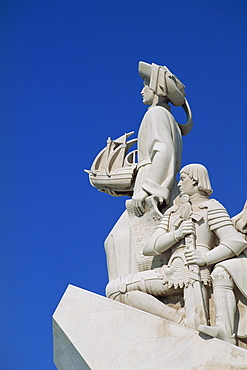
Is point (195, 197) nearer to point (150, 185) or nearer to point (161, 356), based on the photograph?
point (150, 185)

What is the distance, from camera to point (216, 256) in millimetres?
8492

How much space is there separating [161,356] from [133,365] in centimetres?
34

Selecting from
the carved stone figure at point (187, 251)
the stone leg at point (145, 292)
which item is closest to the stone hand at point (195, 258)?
the carved stone figure at point (187, 251)

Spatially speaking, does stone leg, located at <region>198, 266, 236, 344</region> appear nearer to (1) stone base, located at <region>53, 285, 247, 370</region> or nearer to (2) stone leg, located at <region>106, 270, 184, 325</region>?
(1) stone base, located at <region>53, 285, 247, 370</region>

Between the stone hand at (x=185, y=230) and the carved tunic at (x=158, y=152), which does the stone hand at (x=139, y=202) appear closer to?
the carved tunic at (x=158, y=152)

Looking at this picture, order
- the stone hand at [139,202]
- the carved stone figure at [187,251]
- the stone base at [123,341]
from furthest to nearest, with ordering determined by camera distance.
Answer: the stone hand at [139,202] < the carved stone figure at [187,251] < the stone base at [123,341]

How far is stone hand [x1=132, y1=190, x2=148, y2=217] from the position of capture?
959 centimetres

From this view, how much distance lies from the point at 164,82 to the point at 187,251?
→ 9.80 ft

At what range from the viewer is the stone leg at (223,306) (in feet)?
26.1

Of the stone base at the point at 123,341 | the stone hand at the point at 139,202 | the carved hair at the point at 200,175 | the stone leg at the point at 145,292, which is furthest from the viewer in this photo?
the stone hand at the point at 139,202

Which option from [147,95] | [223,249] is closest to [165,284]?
[223,249]

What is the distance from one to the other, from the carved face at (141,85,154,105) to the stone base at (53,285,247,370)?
3.08 meters

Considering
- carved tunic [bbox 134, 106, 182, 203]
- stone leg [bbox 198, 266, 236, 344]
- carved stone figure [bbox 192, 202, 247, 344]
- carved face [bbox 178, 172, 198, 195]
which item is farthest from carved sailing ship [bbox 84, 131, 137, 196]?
stone leg [bbox 198, 266, 236, 344]

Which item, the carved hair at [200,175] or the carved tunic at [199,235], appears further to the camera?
the carved hair at [200,175]
